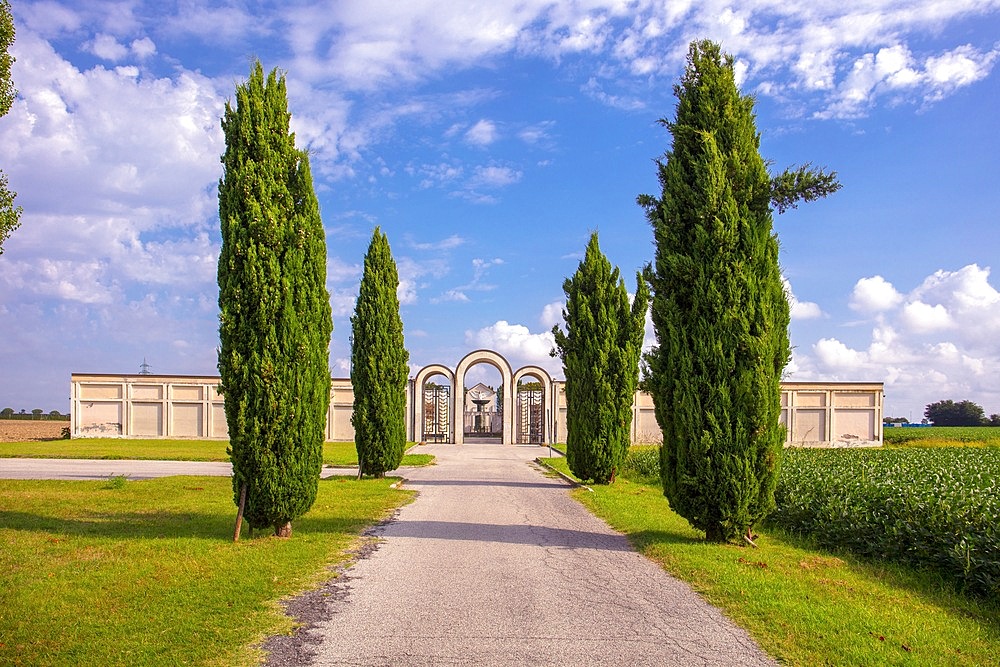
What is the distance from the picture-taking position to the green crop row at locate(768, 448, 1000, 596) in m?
8.09

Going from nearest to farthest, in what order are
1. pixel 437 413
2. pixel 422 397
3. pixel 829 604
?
pixel 829 604 → pixel 422 397 → pixel 437 413

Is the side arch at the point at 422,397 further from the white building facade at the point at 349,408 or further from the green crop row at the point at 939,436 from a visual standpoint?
the green crop row at the point at 939,436

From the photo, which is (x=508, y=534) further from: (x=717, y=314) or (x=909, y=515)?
(x=909, y=515)

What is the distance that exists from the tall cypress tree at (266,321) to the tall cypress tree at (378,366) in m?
9.12

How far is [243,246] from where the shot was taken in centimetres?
964

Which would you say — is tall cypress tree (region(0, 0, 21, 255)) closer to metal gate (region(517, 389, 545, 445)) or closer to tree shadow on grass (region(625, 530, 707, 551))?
tree shadow on grass (region(625, 530, 707, 551))

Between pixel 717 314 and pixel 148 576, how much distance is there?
25.0 ft

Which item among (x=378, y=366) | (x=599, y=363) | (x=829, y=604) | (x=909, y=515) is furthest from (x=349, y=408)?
(x=829, y=604)

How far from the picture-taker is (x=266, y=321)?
959 centimetres

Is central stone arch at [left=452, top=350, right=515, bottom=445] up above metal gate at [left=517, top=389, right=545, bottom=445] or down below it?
above

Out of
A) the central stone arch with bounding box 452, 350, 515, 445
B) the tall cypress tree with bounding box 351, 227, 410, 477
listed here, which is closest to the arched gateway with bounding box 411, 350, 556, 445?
the central stone arch with bounding box 452, 350, 515, 445

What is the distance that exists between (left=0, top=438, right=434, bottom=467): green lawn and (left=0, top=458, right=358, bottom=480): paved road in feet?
4.01

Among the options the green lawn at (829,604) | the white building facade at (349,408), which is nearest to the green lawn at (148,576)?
the green lawn at (829,604)

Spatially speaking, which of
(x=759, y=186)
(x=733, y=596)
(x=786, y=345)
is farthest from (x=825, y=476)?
(x=733, y=596)
